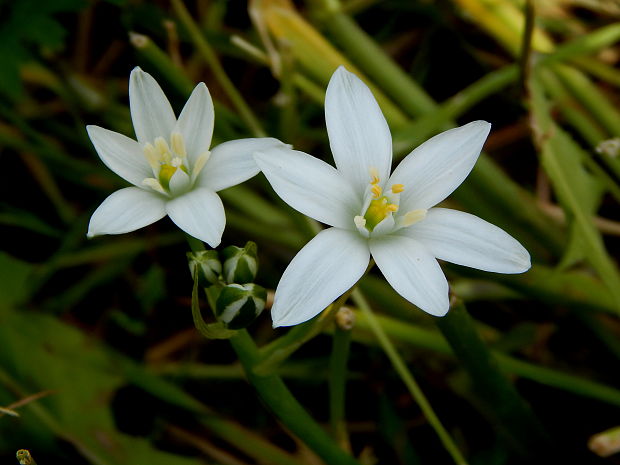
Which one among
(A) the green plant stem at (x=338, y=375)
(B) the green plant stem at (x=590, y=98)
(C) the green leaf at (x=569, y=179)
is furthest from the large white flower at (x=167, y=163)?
(B) the green plant stem at (x=590, y=98)

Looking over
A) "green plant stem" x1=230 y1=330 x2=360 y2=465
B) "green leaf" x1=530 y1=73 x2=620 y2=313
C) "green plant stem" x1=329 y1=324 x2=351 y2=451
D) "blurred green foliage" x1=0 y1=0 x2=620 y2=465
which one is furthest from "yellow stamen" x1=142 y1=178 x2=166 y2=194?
"green leaf" x1=530 y1=73 x2=620 y2=313

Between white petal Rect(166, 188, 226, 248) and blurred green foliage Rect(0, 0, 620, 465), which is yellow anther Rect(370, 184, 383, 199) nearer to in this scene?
white petal Rect(166, 188, 226, 248)

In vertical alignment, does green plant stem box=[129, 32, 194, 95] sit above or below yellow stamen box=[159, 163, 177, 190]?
above

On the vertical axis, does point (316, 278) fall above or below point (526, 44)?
below

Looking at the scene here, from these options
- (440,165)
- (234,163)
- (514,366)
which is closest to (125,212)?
(234,163)

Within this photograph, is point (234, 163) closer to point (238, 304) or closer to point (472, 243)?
point (238, 304)

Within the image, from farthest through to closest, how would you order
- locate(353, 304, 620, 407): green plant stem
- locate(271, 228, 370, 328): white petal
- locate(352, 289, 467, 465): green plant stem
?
locate(353, 304, 620, 407): green plant stem, locate(352, 289, 467, 465): green plant stem, locate(271, 228, 370, 328): white petal

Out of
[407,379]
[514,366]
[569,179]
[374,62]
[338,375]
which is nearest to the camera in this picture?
[338,375]
